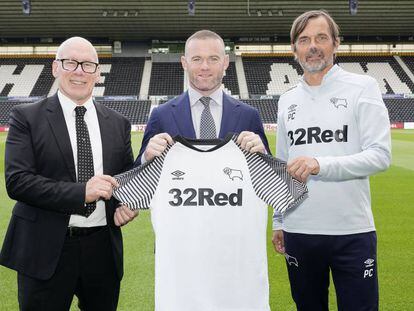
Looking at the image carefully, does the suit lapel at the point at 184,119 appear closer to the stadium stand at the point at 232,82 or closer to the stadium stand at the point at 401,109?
the stadium stand at the point at 401,109

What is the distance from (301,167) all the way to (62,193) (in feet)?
4.04

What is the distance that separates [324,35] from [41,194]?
1.79 m

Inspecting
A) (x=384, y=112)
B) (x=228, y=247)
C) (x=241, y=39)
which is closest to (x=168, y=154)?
(x=228, y=247)

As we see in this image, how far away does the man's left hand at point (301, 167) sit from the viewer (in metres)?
2.29

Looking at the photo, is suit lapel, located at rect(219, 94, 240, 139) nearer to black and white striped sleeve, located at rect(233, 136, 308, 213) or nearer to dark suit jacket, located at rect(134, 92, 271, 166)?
dark suit jacket, located at rect(134, 92, 271, 166)

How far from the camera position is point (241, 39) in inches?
1551

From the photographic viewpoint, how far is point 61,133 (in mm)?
2586

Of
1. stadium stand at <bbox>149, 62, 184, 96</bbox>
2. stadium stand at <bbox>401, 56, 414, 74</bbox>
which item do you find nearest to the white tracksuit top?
stadium stand at <bbox>149, 62, 184, 96</bbox>

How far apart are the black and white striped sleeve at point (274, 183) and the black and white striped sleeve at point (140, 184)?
17.4 inches

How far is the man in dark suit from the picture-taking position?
2.45m

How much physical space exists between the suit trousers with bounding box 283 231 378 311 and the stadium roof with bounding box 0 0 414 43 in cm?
2794

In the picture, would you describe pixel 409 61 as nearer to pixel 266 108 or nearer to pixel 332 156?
pixel 266 108

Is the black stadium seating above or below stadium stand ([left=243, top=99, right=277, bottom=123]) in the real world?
above

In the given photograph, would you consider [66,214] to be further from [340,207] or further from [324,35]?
[324,35]
